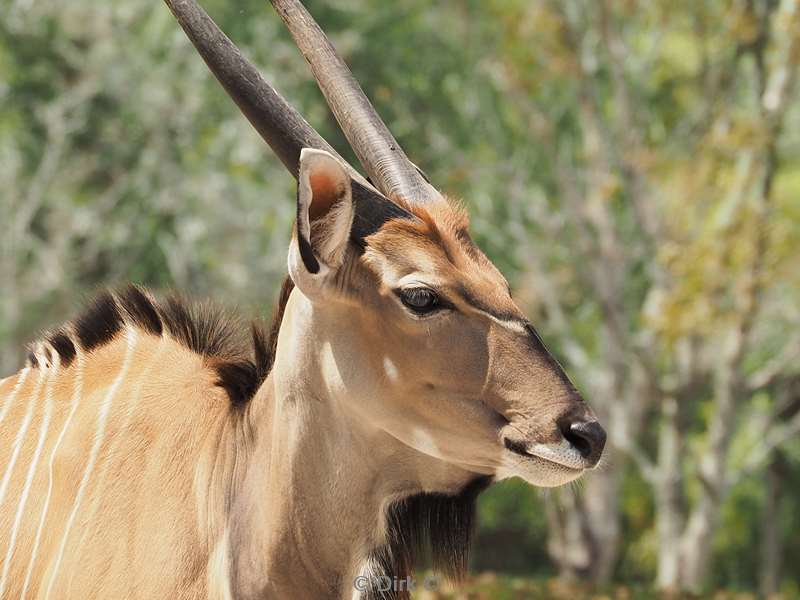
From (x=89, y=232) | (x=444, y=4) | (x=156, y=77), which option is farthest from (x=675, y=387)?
(x=89, y=232)

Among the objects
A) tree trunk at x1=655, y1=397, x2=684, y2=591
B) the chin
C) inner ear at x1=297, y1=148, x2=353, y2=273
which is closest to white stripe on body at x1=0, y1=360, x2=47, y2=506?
inner ear at x1=297, y1=148, x2=353, y2=273

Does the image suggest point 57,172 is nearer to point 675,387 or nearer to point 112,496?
point 675,387

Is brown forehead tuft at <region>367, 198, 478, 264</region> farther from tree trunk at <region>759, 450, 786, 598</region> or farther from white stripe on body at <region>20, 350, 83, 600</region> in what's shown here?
tree trunk at <region>759, 450, 786, 598</region>

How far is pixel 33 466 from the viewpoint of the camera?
357 centimetres

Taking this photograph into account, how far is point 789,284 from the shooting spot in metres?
11.6

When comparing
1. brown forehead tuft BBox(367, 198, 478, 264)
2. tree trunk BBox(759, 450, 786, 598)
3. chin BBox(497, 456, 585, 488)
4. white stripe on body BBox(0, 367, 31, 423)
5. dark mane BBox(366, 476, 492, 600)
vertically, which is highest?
tree trunk BBox(759, 450, 786, 598)

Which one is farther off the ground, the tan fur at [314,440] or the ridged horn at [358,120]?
the ridged horn at [358,120]

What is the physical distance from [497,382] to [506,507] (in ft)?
60.0

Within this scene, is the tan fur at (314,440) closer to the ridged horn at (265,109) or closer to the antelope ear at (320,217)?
the antelope ear at (320,217)

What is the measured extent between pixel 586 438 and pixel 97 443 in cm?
147

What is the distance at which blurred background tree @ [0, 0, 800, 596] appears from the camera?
10.3 metres

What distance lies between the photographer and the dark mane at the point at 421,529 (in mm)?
3105

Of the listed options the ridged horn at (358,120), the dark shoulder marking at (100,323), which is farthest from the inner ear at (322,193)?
the dark shoulder marking at (100,323)

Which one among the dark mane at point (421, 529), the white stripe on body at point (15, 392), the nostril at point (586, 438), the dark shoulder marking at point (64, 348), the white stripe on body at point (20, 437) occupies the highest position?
the dark shoulder marking at point (64, 348)
